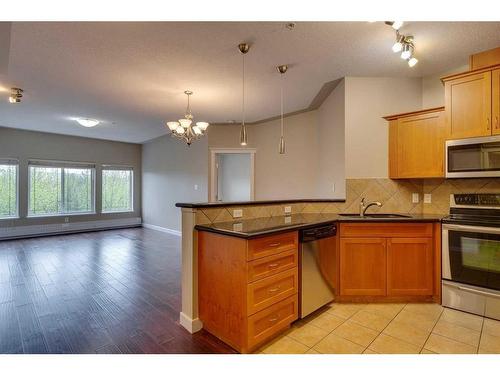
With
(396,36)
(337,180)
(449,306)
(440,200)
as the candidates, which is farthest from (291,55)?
(449,306)

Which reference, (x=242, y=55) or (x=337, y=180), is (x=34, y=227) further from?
(x=337, y=180)

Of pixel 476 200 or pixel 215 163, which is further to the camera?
pixel 215 163

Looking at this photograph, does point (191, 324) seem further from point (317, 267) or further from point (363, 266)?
point (363, 266)

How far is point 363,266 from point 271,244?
50.5 inches

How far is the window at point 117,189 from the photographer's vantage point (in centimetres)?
729

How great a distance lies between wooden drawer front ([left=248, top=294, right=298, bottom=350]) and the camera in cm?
183

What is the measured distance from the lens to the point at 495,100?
7.90 feet

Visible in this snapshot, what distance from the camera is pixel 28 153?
6062 mm

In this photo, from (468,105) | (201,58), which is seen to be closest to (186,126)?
(201,58)

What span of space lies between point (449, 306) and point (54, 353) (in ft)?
11.4

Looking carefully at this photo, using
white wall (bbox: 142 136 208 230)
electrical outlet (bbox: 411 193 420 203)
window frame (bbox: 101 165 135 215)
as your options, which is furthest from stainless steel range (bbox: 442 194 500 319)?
window frame (bbox: 101 165 135 215)

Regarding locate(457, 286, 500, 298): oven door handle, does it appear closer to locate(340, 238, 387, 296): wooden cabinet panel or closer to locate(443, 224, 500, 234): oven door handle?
locate(443, 224, 500, 234): oven door handle

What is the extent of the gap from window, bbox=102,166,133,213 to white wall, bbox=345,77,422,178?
22.0 feet

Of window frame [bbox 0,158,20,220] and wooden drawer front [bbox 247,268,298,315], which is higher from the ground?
window frame [bbox 0,158,20,220]
